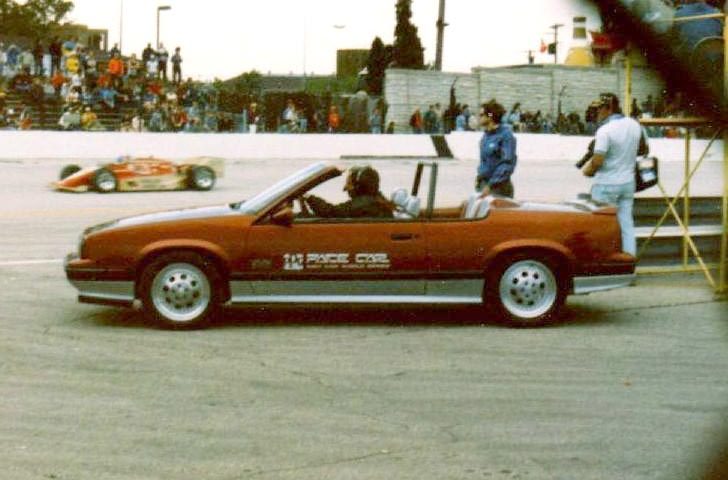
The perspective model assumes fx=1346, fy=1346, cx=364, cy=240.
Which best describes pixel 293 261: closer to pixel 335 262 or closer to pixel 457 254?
pixel 335 262

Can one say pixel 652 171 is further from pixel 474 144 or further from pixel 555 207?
pixel 474 144

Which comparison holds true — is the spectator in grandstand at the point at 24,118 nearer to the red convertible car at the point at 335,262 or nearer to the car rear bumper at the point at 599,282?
the red convertible car at the point at 335,262

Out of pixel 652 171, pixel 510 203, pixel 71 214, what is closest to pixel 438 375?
pixel 510 203

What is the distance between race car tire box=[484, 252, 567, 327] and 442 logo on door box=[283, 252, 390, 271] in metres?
0.81

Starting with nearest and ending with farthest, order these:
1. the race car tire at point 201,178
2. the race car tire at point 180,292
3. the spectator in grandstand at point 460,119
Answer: the spectator in grandstand at point 460,119, the race car tire at point 180,292, the race car tire at point 201,178

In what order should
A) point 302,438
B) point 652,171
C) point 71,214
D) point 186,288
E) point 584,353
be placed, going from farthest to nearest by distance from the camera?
point 71,214
point 652,171
point 186,288
point 584,353
point 302,438

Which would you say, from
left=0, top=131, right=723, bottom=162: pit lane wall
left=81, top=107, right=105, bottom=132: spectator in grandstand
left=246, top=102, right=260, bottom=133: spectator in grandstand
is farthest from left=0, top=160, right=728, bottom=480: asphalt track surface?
left=81, top=107, right=105, bottom=132: spectator in grandstand

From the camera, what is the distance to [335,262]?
9.70m

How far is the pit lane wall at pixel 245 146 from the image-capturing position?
119 feet

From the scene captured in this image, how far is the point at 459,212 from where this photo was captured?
395 inches

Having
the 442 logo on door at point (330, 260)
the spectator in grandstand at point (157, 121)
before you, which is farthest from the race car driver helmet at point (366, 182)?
the spectator in grandstand at point (157, 121)

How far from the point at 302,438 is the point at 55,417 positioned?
129cm

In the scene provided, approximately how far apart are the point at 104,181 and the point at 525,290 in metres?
17.2

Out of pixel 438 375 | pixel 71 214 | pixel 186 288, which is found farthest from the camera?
pixel 71 214
